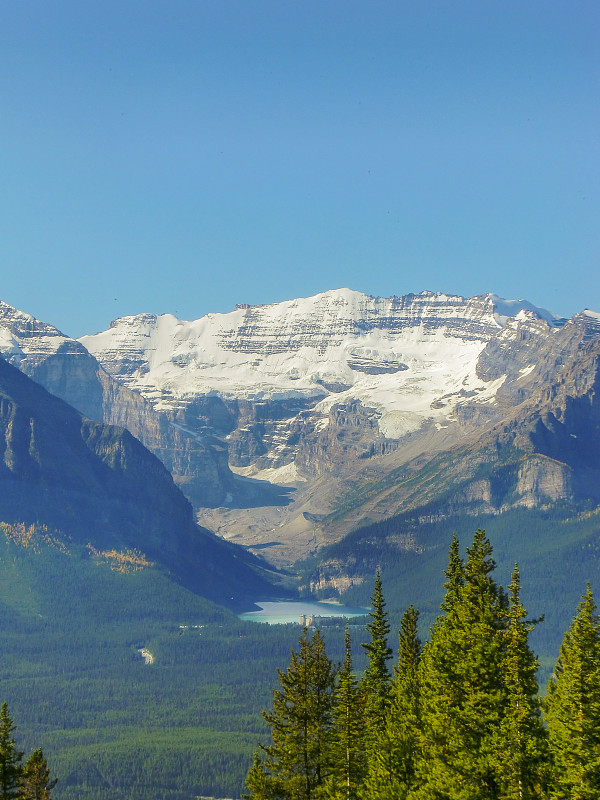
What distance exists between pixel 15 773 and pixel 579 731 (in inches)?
1610

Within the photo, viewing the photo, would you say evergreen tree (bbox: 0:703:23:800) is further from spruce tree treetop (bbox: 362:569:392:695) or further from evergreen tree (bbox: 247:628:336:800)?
spruce tree treetop (bbox: 362:569:392:695)

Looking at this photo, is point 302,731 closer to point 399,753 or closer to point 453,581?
point 399,753

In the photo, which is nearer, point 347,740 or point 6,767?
point 6,767

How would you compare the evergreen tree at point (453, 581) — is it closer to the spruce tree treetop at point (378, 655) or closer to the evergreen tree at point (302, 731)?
the spruce tree treetop at point (378, 655)

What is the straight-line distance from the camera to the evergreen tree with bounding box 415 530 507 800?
76.9 m

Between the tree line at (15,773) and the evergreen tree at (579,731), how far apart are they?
37.8 m

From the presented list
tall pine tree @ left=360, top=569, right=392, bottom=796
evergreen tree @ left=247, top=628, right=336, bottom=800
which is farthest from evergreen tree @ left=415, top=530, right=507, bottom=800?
evergreen tree @ left=247, top=628, right=336, bottom=800

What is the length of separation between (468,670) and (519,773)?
690 centimetres

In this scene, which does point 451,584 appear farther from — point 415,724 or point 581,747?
point 581,747

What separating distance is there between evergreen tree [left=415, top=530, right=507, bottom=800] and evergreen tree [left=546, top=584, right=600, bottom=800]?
3659 mm

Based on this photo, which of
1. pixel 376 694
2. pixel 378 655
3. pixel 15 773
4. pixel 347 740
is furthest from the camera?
pixel 378 655

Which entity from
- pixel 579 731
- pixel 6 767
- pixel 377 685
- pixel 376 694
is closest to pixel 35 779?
pixel 6 767

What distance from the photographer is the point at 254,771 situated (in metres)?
105

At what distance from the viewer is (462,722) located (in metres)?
79.2
